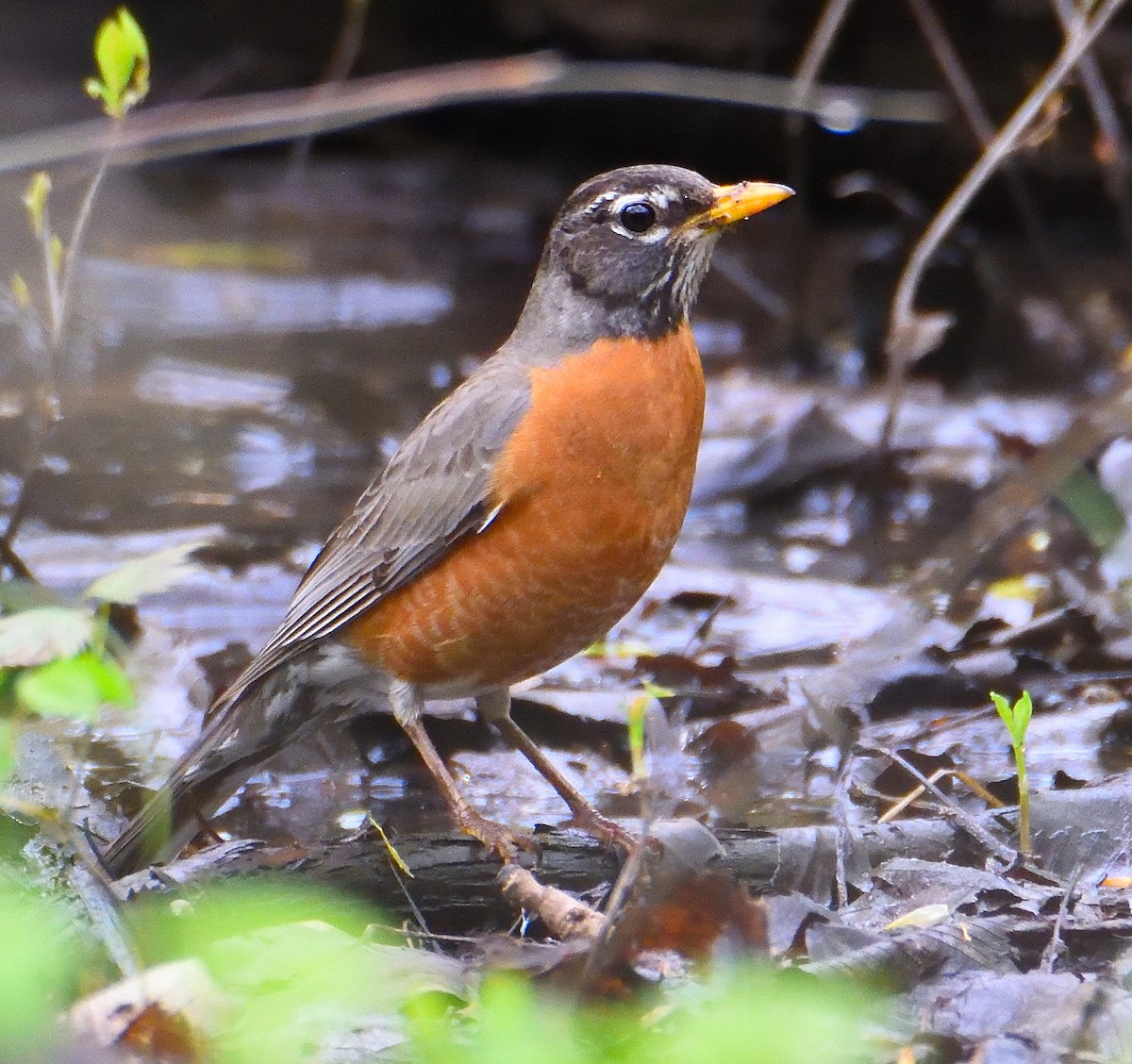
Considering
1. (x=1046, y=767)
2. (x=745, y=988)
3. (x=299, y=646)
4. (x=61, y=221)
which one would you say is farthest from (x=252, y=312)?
(x=745, y=988)

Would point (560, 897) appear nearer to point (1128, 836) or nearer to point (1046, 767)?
point (1128, 836)

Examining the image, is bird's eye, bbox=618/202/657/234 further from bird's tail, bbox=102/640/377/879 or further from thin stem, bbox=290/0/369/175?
thin stem, bbox=290/0/369/175

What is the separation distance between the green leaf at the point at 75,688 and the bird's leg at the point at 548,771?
144 cm

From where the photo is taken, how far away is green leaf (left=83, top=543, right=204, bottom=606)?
3.23 meters

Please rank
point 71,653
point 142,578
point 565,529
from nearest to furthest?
point 71,653 → point 142,578 → point 565,529

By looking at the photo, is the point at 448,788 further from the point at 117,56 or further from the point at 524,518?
the point at 117,56

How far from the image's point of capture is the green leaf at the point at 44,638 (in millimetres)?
2928

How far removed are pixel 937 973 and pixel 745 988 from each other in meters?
0.74

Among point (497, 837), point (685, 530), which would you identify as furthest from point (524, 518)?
point (685, 530)

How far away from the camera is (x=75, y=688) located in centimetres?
253

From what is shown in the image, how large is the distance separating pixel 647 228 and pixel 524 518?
95cm

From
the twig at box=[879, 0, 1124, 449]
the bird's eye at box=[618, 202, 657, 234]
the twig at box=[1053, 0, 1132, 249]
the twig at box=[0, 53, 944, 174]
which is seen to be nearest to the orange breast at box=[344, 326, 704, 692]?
the bird's eye at box=[618, 202, 657, 234]

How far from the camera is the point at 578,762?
462 centimetres

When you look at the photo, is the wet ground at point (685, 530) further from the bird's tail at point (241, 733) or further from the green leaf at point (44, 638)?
the green leaf at point (44, 638)
